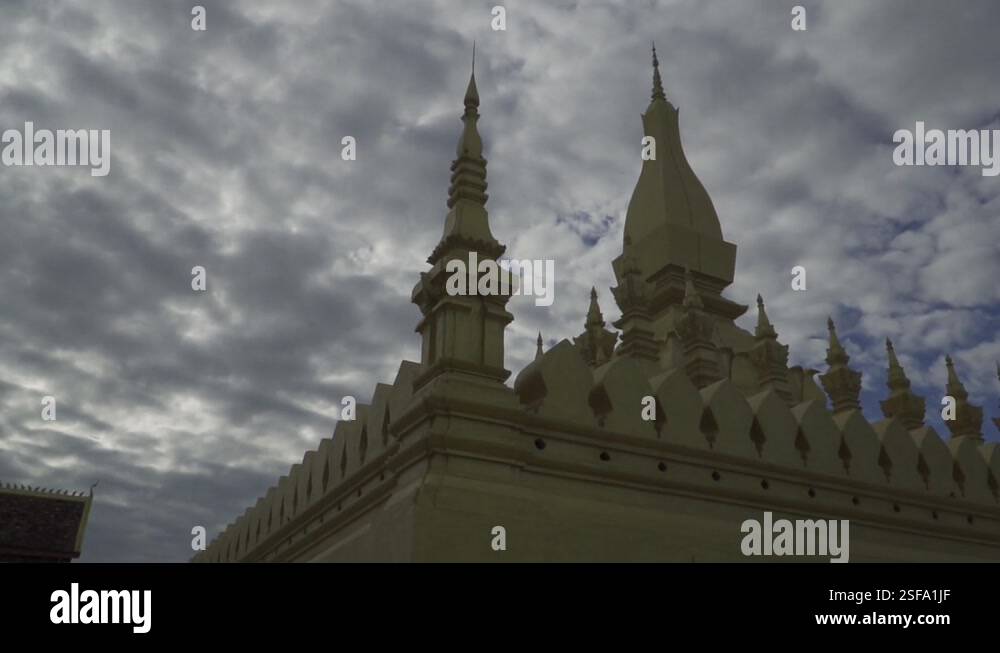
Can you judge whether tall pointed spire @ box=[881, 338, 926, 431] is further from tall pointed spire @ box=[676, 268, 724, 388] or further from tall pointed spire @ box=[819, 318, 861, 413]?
tall pointed spire @ box=[676, 268, 724, 388]

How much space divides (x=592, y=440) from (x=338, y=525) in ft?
13.0

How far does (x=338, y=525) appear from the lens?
11.7 meters

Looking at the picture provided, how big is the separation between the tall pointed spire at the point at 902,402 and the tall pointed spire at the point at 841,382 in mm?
833

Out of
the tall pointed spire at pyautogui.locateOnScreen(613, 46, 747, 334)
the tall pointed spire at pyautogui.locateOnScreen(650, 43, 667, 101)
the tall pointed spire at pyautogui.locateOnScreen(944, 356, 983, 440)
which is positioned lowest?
the tall pointed spire at pyautogui.locateOnScreen(944, 356, 983, 440)

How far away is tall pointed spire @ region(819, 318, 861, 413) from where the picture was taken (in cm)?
1421

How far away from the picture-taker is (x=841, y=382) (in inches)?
563

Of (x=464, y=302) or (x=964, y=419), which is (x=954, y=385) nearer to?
(x=964, y=419)

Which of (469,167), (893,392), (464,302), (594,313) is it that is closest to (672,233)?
(594,313)

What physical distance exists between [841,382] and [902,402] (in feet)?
4.22

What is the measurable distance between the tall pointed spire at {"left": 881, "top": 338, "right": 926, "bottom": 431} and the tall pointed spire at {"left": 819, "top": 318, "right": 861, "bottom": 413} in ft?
2.73

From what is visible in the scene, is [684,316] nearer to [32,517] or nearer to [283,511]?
[283,511]

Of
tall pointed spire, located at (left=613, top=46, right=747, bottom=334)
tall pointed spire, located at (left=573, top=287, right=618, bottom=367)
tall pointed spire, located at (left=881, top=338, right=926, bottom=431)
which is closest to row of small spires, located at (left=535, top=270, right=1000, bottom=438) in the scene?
tall pointed spire, located at (left=881, top=338, right=926, bottom=431)

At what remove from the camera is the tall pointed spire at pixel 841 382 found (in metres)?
14.2

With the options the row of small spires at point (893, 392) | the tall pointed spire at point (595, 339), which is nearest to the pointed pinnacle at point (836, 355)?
the row of small spires at point (893, 392)
